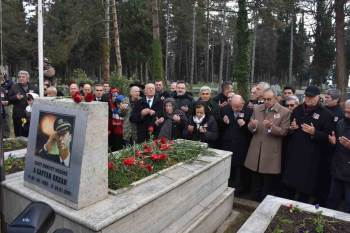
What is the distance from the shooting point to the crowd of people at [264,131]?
478cm

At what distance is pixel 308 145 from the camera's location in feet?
16.1

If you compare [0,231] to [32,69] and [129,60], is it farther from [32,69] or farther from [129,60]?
[32,69]

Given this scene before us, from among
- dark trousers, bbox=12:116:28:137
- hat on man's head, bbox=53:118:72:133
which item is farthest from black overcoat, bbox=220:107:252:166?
dark trousers, bbox=12:116:28:137

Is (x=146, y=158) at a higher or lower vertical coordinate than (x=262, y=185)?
higher

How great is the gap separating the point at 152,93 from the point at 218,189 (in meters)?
2.29

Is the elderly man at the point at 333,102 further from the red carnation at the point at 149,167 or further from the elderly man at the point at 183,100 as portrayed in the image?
the red carnation at the point at 149,167

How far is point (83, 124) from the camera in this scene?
306 cm

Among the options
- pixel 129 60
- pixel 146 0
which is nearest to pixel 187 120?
pixel 146 0

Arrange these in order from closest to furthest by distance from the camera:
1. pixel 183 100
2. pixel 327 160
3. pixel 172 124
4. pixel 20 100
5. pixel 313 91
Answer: pixel 313 91 < pixel 327 160 < pixel 172 124 < pixel 183 100 < pixel 20 100

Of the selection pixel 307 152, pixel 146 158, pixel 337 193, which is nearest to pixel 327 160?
pixel 307 152

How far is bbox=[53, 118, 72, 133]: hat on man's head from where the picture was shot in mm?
3213

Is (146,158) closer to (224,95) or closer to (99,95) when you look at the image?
(224,95)

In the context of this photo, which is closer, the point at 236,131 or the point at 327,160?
the point at 327,160

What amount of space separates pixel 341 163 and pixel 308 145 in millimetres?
595
